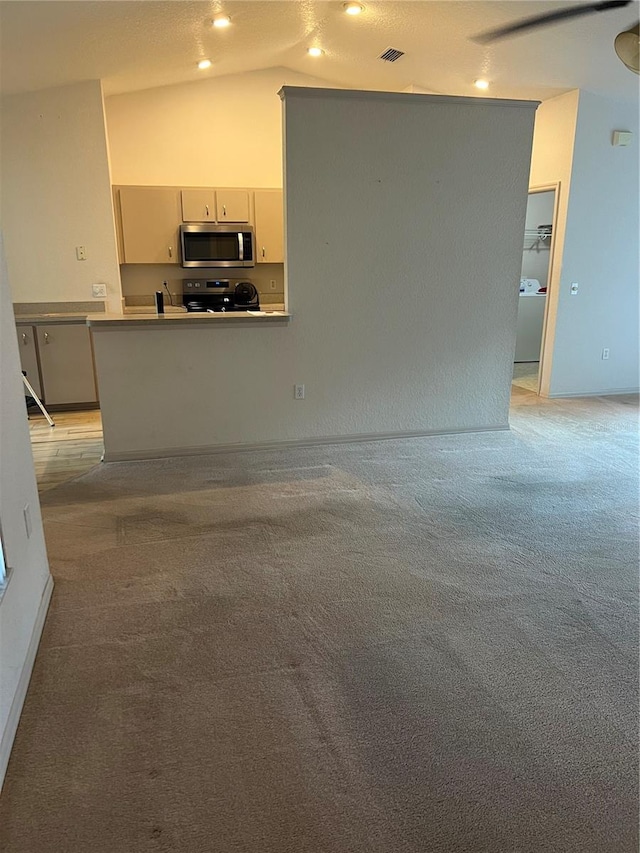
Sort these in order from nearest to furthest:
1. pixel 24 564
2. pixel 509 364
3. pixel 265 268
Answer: pixel 24 564 → pixel 509 364 → pixel 265 268

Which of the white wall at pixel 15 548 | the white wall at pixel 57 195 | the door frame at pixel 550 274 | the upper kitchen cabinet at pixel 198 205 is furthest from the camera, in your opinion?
the upper kitchen cabinet at pixel 198 205

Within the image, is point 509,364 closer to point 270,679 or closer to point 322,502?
point 322,502

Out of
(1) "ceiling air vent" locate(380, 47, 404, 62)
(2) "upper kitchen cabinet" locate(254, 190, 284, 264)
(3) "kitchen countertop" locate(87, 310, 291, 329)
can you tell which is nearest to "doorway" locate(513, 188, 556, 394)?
(1) "ceiling air vent" locate(380, 47, 404, 62)

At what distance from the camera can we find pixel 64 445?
14.9 feet

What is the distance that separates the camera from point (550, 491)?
3658 mm

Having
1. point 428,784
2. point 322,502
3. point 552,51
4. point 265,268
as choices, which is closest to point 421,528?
point 322,502

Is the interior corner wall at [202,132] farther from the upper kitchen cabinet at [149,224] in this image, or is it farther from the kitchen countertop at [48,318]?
the kitchen countertop at [48,318]

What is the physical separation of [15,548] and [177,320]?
7.65ft

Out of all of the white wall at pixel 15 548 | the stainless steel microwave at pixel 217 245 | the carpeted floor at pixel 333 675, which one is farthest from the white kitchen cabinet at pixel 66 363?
the white wall at pixel 15 548

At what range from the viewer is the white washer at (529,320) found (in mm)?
7641

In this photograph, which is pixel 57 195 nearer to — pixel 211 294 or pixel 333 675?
pixel 211 294

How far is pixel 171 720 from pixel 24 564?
81 cm

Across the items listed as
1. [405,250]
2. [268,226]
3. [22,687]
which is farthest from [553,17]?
[268,226]

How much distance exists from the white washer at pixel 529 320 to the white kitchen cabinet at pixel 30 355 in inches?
221
